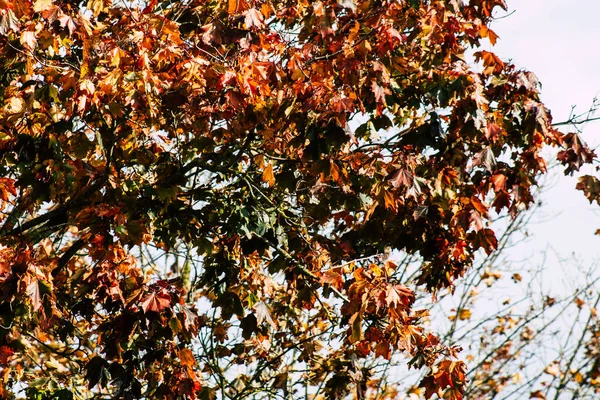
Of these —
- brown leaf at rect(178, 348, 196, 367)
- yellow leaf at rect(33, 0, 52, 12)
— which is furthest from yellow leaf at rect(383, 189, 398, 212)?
yellow leaf at rect(33, 0, 52, 12)

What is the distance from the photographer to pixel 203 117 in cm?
554

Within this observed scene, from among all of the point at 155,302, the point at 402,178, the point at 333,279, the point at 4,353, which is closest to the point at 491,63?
the point at 402,178

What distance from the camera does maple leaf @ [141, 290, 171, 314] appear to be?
5078mm

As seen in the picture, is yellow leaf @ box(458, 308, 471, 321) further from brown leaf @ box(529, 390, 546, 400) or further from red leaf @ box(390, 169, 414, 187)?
red leaf @ box(390, 169, 414, 187)

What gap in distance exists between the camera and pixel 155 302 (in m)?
5.10

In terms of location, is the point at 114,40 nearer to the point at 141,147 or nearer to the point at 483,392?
the point at 141,147

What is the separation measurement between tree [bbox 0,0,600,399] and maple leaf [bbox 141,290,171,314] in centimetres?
1

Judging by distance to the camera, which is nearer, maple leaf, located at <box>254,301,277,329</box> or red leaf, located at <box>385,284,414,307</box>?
red leaf, located at <box>385,284,414,307</box>

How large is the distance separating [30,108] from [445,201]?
288 cm

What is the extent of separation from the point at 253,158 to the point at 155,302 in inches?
59.2

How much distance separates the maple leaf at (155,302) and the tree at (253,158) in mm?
13

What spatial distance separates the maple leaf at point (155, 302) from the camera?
16.7ft

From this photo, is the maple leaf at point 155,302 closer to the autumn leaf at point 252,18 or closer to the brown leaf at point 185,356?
the brown leaf at point 185,356

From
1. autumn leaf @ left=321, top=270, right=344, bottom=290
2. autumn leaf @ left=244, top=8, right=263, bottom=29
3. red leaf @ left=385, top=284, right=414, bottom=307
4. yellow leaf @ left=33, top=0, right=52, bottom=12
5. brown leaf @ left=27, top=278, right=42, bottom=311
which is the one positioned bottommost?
red leaf @ left=385, top=284, right=414, bottom=307
